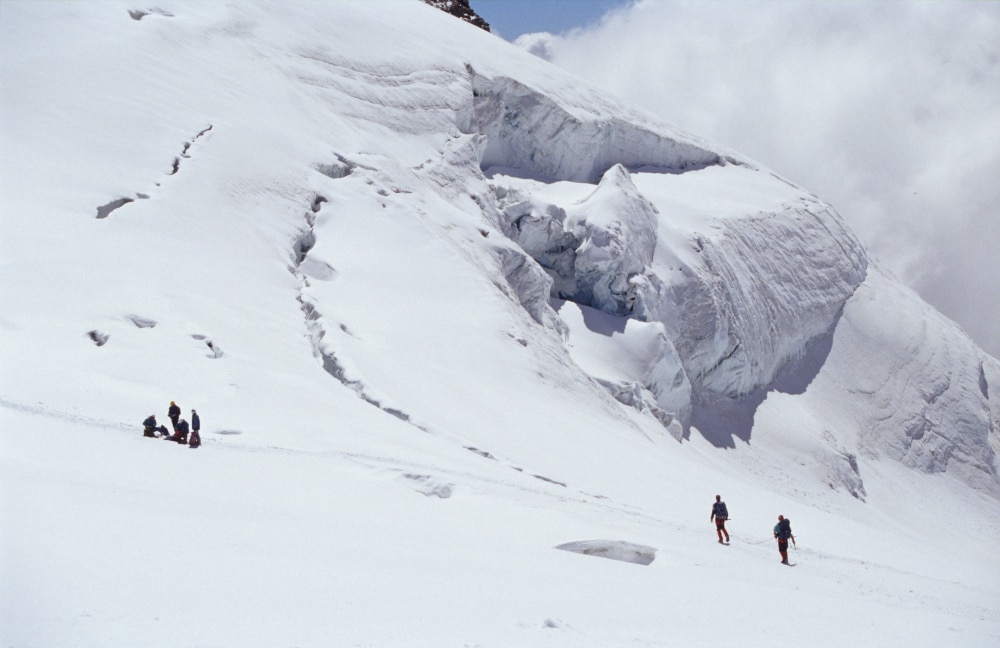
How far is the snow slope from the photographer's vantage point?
10586 mm

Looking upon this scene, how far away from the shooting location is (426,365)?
1102 inches

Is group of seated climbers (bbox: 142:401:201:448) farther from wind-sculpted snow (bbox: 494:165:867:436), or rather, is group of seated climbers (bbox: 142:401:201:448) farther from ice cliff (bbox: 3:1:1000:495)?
wind-sculpted snow (bbox: 494:165:867:436)

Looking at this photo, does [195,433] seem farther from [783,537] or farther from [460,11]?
[460,11]

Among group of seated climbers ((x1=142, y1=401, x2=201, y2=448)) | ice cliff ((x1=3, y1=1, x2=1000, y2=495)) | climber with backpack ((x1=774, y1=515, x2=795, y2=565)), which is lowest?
ice cliff ((x1=3, y1=1, x2=1000, y2=495))

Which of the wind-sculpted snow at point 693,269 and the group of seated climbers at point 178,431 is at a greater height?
the group of seated climbers at point 178,431

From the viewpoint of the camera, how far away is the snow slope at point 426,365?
34.7 ft

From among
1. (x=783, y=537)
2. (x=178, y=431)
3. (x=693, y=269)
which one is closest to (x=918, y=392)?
(x=693, y=269)

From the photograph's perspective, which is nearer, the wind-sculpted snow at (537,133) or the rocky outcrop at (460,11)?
the wind-sculpted snow at (537,133)

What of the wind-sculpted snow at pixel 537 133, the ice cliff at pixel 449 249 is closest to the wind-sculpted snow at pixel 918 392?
the ice cliff at pixel 449 249

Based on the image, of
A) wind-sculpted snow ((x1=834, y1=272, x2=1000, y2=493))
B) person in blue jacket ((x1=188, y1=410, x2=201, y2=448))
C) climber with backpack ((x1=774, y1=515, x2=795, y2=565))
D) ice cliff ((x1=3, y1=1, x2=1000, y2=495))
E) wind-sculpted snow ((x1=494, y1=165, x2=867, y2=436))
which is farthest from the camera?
wind-sculpted snow ((x1=834, y1=272, x2=1000, y2=493))

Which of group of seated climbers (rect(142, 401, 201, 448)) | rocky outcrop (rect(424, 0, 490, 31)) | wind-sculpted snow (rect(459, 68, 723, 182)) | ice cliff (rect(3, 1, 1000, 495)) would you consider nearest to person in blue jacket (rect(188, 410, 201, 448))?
group of seated climbers (rect(142, 401, 201, 448))

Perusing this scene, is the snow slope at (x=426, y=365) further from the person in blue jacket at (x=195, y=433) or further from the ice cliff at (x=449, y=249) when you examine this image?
the person in blue jacket at (x=195, y=433)

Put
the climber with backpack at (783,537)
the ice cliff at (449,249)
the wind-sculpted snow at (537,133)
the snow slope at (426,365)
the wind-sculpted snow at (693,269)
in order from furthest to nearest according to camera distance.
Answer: the wind-sculpted snow at (537,133)
the wind-sculpted snow at (693,269)
the ice cliff at (449,249)
the climber with backpack at (783,537)
the snow slope at (426,365)

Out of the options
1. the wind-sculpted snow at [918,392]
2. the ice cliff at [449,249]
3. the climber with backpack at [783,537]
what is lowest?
the wind-sculpted snow at [918,392]
